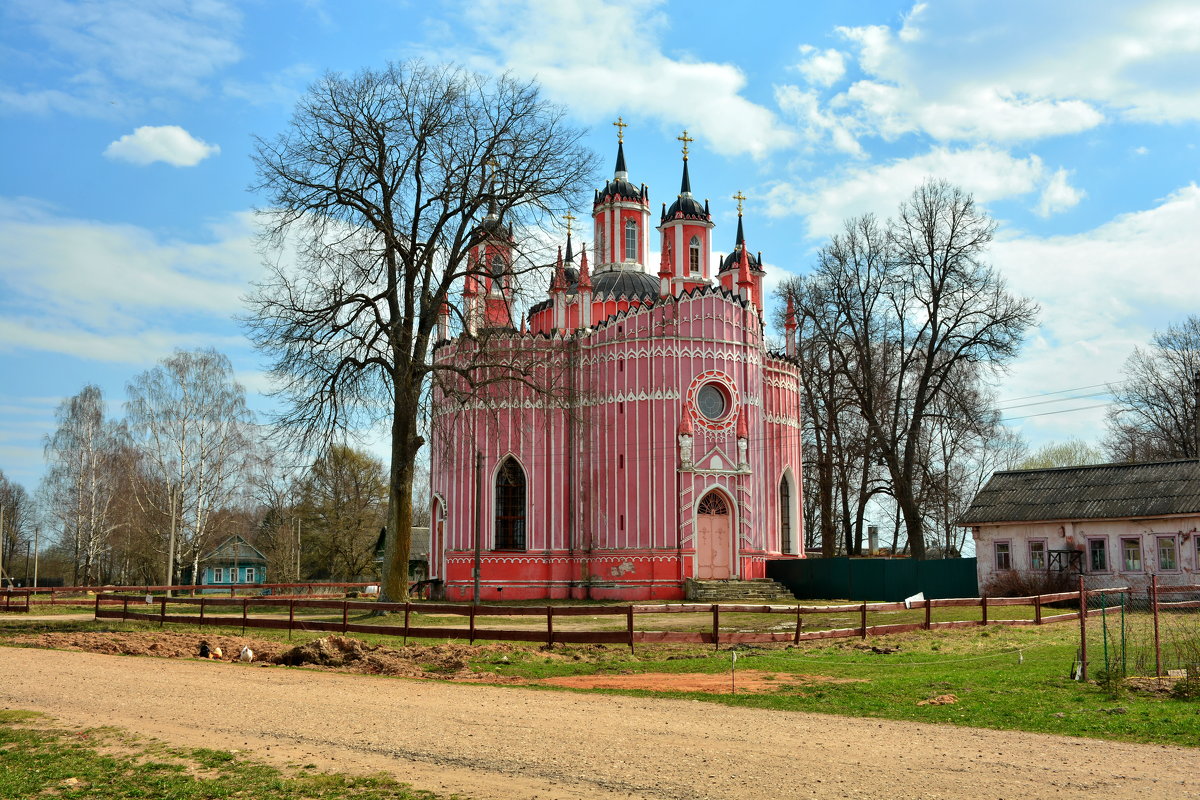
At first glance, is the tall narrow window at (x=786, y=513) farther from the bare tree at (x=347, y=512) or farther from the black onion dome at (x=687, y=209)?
the bare tree at (x=347, y=512)

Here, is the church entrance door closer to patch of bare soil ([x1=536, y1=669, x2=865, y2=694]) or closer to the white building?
the white building

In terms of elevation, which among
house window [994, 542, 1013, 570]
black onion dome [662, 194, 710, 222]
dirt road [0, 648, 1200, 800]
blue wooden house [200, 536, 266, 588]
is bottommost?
blue wooden house [200, 536, 266, 588]

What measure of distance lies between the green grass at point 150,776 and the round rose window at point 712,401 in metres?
27.8

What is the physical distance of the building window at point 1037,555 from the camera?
107ft

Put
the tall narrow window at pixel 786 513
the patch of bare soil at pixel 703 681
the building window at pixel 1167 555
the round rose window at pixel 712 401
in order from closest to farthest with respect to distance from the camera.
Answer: the patch of bare soil at pixel 703 681 → the building window at pixel 1167 555 → the round rose window at pixel 712 401 → the tall narrow window at pixel 786 513

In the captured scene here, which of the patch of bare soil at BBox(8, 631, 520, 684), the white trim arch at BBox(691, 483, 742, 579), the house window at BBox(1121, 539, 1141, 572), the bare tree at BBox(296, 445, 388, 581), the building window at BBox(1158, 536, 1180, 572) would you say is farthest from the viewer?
the bare tree at BBox(296, 445, 388, 581)

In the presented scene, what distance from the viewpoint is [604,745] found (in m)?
9.98

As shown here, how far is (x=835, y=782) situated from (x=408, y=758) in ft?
12.8

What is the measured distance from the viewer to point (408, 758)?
951cm

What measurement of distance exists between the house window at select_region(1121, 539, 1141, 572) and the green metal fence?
6.14 m

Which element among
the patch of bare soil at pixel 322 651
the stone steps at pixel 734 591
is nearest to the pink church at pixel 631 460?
the stone steps at pixel 734 591

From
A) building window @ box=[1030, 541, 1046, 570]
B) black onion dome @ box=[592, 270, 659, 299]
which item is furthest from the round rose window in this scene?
building window @ box=[1030, 541, 1046, 570]

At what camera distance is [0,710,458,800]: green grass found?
8.33m

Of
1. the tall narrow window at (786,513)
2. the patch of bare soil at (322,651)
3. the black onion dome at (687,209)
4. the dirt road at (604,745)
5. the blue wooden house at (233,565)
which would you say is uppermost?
the black onion dome at (687,209)
